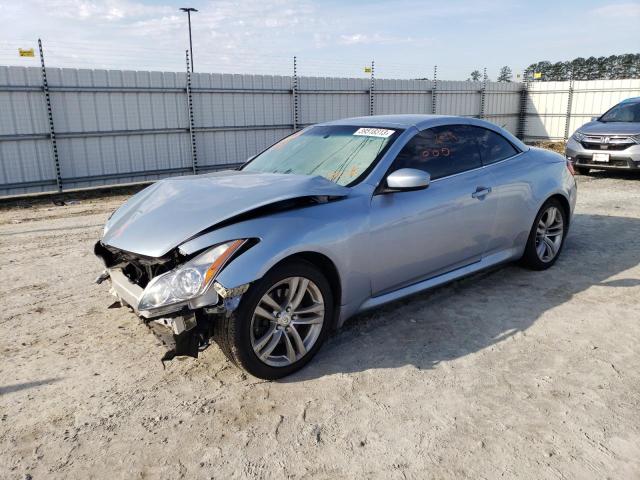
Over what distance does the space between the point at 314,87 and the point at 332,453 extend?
13155mm

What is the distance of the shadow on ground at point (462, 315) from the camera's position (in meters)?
3.60

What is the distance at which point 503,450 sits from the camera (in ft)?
8.65

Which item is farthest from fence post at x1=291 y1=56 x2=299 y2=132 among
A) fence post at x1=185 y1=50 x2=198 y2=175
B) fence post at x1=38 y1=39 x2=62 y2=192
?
fence post at x1=38 y1=39 x2=62 y2=192

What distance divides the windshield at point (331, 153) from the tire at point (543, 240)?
6.46 ft

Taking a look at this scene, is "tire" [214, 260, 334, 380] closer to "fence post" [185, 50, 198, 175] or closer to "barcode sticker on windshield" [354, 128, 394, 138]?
"barcode sticker on windshield" [354, 128, 394, 138]

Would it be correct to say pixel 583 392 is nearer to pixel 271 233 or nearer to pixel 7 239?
pixel 271 233

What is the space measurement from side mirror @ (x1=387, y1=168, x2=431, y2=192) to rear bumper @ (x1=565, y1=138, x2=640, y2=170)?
30.0 ft

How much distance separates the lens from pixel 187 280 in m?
2.94

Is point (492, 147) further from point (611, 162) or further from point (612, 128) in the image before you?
point (612, 128)

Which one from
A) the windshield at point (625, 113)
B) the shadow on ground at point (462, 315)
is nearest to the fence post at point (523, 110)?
the windshield at point (625, 113)

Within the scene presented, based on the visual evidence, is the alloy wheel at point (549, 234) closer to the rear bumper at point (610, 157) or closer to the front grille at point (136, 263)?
the front grille at point (136, 263)

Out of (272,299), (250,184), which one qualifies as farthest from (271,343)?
(250,184)

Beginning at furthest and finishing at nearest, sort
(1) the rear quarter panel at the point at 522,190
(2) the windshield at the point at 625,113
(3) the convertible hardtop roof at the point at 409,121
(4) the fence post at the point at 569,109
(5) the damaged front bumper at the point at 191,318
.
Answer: (4) the fence post at the point at 569,109 < (2) the windshield at the point at 625,113 < (1) the rear quarter panel at the point at 522,190 < (3) the convertible hardtop roof at the point at 409,121 < (5) the damaged front bumper at the point at 191,318

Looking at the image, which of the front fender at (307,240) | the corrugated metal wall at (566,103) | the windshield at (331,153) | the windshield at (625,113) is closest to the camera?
the front fender at (307,240)
